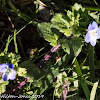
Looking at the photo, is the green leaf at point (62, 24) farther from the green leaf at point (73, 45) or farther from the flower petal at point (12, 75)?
the flower petal at point (12, 75)

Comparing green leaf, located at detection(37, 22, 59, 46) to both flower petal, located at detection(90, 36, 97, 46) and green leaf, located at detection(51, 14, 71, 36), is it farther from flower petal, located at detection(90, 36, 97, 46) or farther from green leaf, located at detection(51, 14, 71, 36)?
flower petal, located at detection(90, 36, 97, 46)

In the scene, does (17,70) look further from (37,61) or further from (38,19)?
(38,19)

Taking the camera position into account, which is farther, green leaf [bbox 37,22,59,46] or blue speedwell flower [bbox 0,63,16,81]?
green leaf [bbox 37,22,59,46]

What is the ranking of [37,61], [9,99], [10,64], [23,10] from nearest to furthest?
1. [10,64]
2. [9,99]
3. [37,61]
4. [23,10]

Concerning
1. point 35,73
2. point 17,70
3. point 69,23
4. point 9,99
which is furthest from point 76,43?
point 9,99

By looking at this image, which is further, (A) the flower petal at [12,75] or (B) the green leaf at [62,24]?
(B) the green leaf at [62,24]

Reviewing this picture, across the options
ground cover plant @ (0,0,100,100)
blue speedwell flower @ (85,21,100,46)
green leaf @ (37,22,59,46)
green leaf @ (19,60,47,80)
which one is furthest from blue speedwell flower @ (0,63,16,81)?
blue speedwell flower @ (85,21,100,46)

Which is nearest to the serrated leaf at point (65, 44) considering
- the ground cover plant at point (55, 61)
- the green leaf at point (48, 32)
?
the ground cover plant at point (55, 61)
